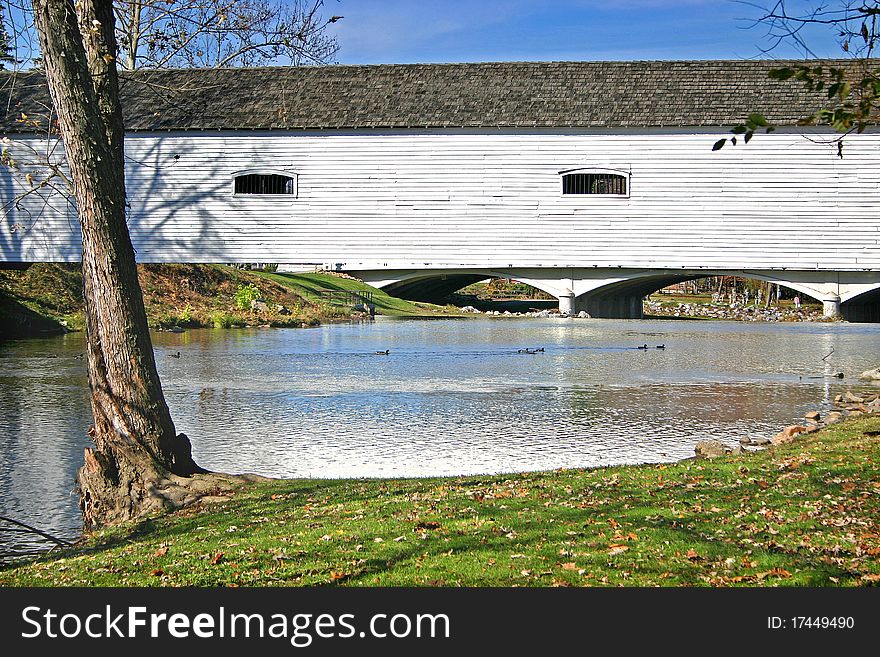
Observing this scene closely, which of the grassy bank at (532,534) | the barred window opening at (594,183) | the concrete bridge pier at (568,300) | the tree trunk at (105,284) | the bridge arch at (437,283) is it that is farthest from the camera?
the concrete bridge pier at (568,300)

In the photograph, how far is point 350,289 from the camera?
33250 millimetres

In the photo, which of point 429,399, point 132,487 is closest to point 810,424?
point 429,399

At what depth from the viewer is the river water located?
332 inches

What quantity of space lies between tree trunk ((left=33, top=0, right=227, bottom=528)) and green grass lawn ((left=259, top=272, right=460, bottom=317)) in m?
22.6

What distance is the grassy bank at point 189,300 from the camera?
871 inches

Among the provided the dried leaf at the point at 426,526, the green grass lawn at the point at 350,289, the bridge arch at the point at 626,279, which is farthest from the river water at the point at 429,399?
the green grass lawn at the point at 350,289

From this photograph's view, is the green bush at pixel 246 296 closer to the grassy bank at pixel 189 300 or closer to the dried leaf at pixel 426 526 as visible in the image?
the grassy bank at pixel 189 300

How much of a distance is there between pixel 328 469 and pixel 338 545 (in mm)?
3120

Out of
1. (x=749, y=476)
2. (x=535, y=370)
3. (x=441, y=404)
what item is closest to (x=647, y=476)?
(x=749, y=476)

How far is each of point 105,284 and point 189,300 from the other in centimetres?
1962

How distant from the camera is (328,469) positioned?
8078mm

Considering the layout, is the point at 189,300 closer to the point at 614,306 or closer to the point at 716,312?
the point at 614,306

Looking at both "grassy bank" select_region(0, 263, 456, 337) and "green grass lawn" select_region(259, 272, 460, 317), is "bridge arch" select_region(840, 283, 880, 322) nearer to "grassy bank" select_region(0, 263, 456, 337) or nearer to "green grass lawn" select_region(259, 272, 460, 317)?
"green grass lawn" select_region(259, 272, 460, 317)

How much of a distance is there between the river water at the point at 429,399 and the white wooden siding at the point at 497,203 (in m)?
1.67
